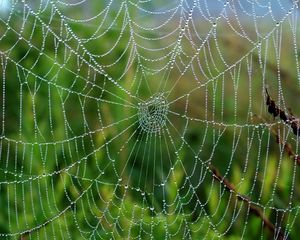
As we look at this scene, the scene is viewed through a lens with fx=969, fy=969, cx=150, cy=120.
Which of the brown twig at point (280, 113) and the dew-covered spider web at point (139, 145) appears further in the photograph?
the dew-covered spider web at point (139, 145)

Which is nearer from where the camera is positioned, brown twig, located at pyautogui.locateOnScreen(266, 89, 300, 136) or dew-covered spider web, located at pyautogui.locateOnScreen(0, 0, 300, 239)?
brown twig, located at pyautogui.locateOnScreen(266, 89, 300, 136)

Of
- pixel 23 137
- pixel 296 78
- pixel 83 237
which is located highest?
pixel 296 78

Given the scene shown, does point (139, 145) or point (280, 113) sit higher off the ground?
point (280, 113)

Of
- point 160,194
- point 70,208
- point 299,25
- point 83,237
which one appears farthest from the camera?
point 299,25

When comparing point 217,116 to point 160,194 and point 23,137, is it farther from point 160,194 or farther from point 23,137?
point 23,137

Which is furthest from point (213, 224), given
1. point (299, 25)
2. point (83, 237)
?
point (299, 25)

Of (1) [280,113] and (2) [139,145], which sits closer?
(1) [280,113]

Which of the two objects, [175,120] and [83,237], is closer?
[83,237]

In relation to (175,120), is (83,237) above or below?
below
